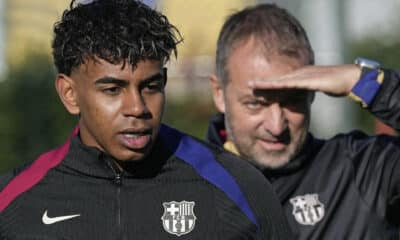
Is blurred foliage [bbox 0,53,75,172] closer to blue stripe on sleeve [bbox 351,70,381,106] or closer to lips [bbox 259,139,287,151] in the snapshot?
lips [bbox 259,139,287,151]

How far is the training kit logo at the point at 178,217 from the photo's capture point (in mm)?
4438

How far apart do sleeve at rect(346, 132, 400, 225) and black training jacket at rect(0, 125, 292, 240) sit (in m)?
0.84

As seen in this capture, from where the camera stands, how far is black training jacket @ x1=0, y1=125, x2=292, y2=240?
14.5 feet

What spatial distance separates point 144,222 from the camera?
443cm

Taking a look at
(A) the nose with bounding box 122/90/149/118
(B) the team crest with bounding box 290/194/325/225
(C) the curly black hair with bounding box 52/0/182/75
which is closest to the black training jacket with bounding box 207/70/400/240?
(B) the team crest with bounding box 290/194/325/225

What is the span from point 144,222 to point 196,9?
15.9 metres

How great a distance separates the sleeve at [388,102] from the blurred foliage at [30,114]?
4.65 metres

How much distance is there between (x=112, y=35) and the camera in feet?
14.7

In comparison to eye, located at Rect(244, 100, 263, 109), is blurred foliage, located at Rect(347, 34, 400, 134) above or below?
below

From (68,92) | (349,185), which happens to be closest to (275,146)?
(349,185)

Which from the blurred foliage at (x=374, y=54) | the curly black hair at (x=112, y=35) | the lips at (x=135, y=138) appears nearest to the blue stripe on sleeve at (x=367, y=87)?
the curly black hair at (x=112, y=35)

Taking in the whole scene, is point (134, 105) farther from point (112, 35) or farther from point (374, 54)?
point (374, 54)

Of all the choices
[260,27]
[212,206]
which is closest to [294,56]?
[260,27]

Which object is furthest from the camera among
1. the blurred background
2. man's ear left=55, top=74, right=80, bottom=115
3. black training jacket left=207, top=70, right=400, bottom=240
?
the blurred background
